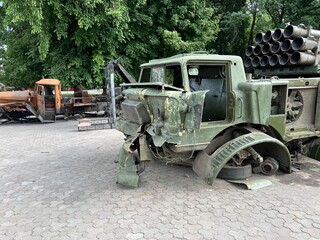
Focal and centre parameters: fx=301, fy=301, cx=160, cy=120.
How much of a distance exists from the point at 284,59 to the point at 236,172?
2.49 metres

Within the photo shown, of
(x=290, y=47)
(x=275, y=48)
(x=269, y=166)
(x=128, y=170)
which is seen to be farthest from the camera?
(x=275, y=48)

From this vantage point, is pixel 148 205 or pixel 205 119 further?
pixel 205 119

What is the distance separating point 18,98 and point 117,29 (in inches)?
195

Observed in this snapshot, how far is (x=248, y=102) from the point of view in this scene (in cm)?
468

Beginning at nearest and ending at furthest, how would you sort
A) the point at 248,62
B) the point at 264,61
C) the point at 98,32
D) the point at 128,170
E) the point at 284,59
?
the point at 128,170, the point at 284,59, the point at 264,61, the point at 248,62, the point at 98,32

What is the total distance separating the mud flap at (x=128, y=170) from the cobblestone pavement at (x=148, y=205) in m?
0.14

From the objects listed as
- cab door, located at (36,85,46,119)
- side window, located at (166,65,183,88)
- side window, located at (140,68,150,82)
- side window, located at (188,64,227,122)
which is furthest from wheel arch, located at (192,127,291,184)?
cab door, located at (36,85,46,119)

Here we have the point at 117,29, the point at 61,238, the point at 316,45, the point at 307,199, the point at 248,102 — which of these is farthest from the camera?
the point at 117,29

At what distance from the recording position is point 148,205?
168 inches

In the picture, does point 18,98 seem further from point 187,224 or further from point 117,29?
point 187,224

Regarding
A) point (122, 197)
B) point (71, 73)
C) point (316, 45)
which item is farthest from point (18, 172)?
point (71, 73)

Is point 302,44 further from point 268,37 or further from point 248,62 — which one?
point 248,62

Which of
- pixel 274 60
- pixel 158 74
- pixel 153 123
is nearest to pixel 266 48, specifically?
pixel 274 60

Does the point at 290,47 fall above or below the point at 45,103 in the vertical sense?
above
